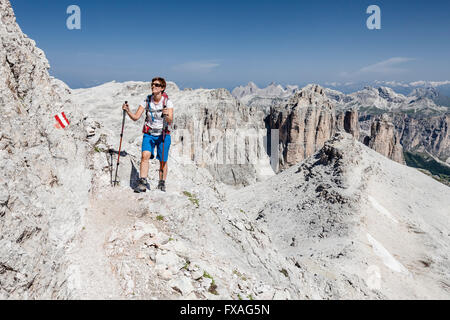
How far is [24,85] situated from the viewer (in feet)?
37.1

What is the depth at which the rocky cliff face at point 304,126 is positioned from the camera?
110 meters

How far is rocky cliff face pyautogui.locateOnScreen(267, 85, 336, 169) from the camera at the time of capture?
110375 millimetres

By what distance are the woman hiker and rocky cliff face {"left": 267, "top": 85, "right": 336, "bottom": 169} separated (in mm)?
102368

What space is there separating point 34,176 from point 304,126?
109 metres

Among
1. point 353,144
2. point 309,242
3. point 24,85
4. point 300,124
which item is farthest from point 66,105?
point 300,124

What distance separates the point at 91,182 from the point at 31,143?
2593 millimetres

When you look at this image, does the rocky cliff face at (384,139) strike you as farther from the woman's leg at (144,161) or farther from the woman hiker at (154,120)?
the woman's leg at (144,161)

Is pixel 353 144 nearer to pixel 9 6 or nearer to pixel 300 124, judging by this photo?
pixel 9 6

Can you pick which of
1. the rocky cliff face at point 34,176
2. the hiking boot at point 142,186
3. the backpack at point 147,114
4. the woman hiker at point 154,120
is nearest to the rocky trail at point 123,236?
the rocky cliff face at point 34,176

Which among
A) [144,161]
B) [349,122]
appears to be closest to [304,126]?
[349,122]

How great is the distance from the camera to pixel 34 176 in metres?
8.97

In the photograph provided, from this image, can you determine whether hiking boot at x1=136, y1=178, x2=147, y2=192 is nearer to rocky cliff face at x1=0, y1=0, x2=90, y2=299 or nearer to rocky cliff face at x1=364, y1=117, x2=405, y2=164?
rocky cliff face at x1=0, y1=0, x2=90, y2=299

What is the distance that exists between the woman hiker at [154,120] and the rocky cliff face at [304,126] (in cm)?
10237
